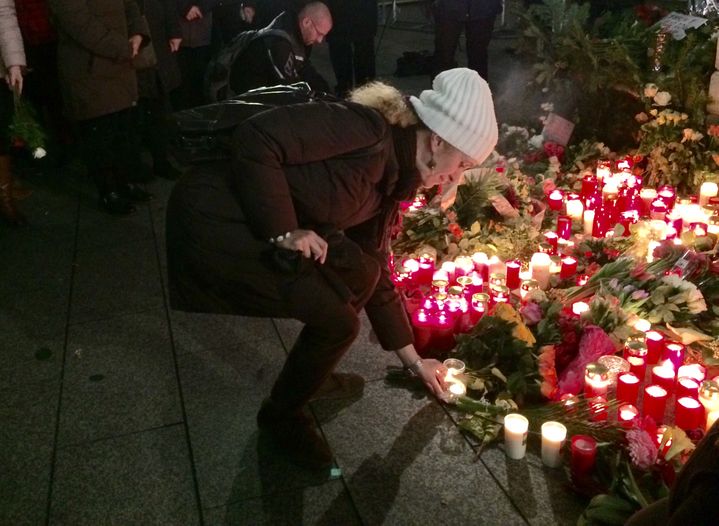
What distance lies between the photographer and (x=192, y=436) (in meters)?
3.01

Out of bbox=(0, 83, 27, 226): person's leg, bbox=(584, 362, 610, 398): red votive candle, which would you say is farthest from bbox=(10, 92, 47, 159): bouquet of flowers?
bbox=(584, 362, 610, 398): red votive candle

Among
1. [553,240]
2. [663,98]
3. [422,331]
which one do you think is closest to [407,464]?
[422,331]

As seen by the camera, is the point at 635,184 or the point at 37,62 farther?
the point at 37,62

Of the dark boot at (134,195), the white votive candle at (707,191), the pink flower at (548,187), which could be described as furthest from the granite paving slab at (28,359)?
the white votive candle at (707,191)

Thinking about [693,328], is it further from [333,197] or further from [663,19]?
[663,19]

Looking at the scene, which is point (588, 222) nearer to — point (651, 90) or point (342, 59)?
point (651, 90)

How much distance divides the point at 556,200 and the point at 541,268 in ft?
3.84

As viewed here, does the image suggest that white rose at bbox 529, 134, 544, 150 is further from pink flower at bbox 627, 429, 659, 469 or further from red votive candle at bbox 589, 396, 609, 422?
pink flower at bbox 627, 429, 659, 469

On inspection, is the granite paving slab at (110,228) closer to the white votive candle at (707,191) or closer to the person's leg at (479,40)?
the person's leg at (479,40)

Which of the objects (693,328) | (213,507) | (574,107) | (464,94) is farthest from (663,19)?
(213,507)

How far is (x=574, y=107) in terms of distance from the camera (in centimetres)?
625

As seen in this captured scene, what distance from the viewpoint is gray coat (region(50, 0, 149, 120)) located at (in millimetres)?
4863

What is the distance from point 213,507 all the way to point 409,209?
2.59m

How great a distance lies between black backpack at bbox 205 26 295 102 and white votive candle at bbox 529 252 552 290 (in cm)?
195
